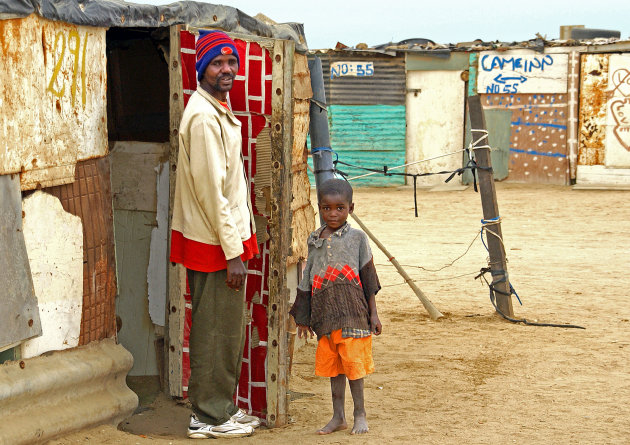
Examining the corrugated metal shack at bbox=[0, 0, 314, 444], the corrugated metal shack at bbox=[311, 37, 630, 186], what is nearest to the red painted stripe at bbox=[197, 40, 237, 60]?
the corrugated metal shack at bbox=[0, 0, 314, 444]

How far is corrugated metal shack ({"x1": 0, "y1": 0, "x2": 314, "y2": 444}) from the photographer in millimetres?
3854

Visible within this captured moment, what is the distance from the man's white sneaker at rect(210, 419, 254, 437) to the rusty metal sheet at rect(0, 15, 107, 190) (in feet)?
4.74

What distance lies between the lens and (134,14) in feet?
14.5

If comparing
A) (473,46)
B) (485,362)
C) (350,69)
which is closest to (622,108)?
(473,46)

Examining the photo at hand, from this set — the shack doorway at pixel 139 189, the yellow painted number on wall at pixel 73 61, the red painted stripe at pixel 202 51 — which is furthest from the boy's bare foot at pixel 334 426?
the yellow painted number on wall at pixel 73 61

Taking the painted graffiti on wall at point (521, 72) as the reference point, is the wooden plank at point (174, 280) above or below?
below

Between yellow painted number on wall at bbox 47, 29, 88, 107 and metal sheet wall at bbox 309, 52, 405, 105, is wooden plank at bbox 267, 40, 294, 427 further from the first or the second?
metal sheet wall at bbox 309, 52, 405, 105

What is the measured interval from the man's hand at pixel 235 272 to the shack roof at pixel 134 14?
1.37m

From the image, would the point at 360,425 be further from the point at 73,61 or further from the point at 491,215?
the point at 491,215

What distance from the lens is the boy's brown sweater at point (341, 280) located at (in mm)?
4266

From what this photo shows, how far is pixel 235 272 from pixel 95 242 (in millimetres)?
881

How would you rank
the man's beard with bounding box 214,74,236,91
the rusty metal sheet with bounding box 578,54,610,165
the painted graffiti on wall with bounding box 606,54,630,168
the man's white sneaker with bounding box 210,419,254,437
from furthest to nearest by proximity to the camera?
1. the rusty metal sheet with bounding box 578,54,610,165
2. the painted graffiti on wall with bounding box 606,54,630,168
3. the man's white sneaker with bounding box 210,419,254,437
4. the man's beard with bounding box 214,74,236,91

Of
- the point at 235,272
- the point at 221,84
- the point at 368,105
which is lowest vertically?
the point at 235,272

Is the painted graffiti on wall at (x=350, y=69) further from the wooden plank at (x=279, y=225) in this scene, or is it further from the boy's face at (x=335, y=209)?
the boy's face at (x=335, y=209)
